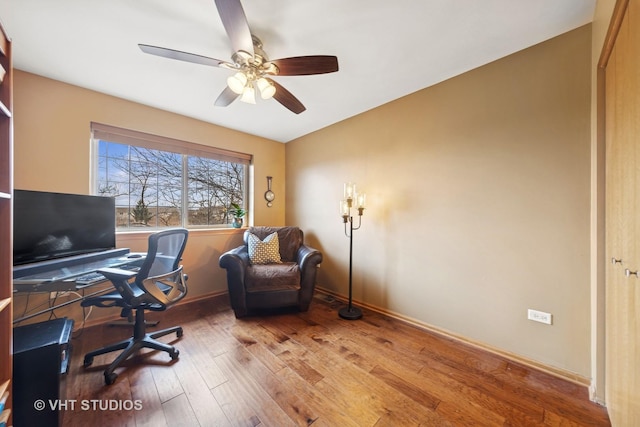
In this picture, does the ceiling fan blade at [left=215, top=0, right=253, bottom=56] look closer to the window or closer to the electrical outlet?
the window

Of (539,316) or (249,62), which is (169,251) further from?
(539,316)

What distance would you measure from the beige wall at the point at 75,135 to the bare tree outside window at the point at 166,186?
24 cm

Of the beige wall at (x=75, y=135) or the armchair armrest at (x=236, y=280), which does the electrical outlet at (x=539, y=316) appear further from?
the beige wall at (x=75, y=135)

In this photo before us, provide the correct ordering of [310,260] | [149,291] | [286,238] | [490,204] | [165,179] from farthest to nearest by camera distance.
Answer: [286,238], [165,179], [310,260], [490,204], [149,291]

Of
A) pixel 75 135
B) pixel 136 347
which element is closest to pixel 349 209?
pixel 136 347

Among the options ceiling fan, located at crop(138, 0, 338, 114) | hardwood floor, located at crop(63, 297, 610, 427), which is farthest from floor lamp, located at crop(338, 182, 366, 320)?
ceiling fan, located at crop(138, 0, 338, 114)

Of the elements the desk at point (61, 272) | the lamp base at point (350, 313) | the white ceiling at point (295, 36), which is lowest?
the lamp base at point (350, 313)

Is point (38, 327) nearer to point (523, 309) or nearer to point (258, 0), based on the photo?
point (258, 0)

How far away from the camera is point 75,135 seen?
2236 millimetres

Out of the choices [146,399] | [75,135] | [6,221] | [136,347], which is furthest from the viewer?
[75,135]

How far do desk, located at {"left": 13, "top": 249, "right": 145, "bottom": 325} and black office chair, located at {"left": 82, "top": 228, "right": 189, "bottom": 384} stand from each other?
0.16 meters

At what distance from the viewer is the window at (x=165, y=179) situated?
8.34 feet

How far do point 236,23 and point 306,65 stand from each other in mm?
472

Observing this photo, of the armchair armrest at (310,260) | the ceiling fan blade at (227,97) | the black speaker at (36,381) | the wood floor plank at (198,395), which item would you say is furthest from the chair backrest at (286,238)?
the black speaker at (36,381)
